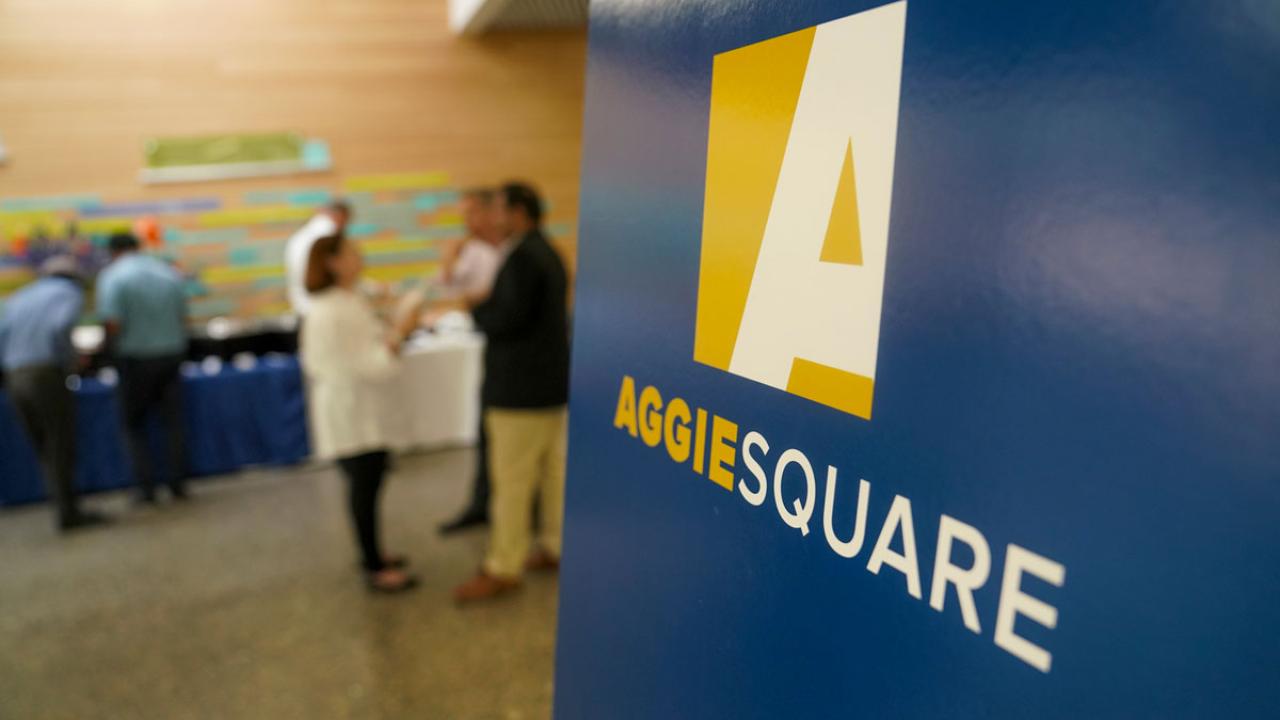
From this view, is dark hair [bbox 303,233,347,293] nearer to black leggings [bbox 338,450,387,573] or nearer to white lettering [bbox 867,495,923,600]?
black leggings [bbox 338,450,387,573]

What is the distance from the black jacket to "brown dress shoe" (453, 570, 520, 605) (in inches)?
31.5

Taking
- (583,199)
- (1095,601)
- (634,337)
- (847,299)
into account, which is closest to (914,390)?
(847,299)

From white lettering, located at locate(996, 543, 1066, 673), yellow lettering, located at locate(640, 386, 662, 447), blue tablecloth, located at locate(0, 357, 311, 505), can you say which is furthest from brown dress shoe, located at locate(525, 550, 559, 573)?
white lettering, located at locate(996, 543, 1066, 673)

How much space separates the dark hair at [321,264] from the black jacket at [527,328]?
1.84 ft

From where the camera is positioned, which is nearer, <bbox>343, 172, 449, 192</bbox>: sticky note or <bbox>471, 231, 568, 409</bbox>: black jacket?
<bbox>471, 231, 568, 409</bbox>: black jacket

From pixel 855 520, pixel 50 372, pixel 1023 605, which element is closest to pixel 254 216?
pixel 50 372

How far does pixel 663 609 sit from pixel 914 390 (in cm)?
77

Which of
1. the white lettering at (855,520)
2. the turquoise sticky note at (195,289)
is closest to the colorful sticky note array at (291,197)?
the turquoise sticky note at (195,289)

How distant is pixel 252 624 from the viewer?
3.28m

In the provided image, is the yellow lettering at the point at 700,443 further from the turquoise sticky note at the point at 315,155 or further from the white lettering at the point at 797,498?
the turquoise sticky note at the point at 315,155

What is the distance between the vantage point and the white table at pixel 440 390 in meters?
5.26

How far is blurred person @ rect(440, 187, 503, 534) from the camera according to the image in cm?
387

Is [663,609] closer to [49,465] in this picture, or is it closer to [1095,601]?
[1095,601]

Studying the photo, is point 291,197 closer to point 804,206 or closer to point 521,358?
point 521,358
